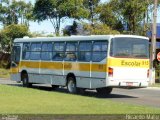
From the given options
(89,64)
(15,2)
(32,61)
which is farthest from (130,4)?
(15,2)

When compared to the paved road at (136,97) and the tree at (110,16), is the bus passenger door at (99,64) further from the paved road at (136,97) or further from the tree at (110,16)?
the tree at (110,16)

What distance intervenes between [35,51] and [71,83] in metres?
3.79

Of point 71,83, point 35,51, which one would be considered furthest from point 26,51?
point 71,83

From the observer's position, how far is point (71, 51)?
86.5 feet

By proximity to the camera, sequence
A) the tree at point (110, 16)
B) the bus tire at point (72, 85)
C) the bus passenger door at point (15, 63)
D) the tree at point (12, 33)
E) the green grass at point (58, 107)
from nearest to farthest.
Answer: the green grass at point (58, 107), the bus tire at point (72, 85), the bus passenger door at point (15, 63), the tree at point (110, 16), the tree at point (12, 33)

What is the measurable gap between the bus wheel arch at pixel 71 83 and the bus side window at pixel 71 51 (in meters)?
0.80

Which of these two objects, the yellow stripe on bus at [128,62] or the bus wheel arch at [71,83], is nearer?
the yellow stripe on bus at [128,62]

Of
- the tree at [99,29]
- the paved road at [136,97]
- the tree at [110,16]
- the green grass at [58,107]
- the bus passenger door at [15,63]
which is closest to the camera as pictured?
the green grass at [58,107]

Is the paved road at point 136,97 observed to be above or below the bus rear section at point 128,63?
below

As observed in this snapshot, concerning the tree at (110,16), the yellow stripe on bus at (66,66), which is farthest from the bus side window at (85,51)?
the tree at (110,16)

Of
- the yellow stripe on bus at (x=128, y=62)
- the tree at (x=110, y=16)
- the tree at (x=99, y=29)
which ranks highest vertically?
the tree at (x=110, y=16)

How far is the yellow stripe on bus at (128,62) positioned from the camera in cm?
2372

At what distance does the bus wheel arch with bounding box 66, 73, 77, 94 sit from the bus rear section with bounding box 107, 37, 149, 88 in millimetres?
2842

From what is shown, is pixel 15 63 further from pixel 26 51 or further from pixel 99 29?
pixel 99 29
